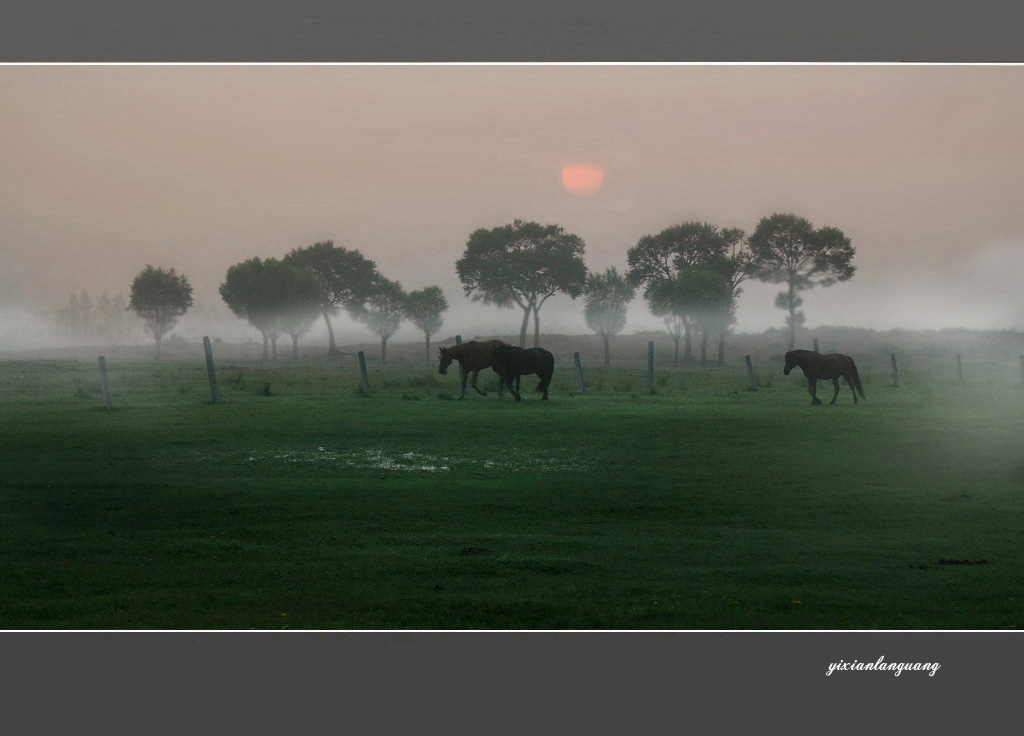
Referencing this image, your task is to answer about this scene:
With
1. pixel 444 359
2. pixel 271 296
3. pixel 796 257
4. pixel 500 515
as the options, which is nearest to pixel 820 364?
pixel 796 257

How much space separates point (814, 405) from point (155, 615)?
1802 cm

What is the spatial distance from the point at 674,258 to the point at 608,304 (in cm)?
317

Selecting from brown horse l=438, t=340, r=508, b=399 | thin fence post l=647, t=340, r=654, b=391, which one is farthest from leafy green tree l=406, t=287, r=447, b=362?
thin fence post l=647, t=340, r=654, b=391

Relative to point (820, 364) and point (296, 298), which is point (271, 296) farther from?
point (820, 364)

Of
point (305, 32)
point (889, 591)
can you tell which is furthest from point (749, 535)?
point (305, 32)

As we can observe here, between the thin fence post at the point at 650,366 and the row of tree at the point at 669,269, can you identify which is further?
the thin fence post at the point at 650,366

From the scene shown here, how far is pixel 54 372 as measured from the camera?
19.8 m

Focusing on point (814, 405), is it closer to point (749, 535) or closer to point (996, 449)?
point (996, 449)

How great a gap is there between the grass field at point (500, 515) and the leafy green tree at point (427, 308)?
1.86 m

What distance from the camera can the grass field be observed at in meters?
6.41

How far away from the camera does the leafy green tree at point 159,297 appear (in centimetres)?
1424

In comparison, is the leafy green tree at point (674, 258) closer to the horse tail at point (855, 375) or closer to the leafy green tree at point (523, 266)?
the leafy green tree at point (523, 266)

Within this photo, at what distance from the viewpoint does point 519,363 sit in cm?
2189

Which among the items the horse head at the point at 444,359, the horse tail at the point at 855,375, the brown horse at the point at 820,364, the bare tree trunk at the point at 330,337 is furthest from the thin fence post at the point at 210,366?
the horse tail at the point at 855,375
